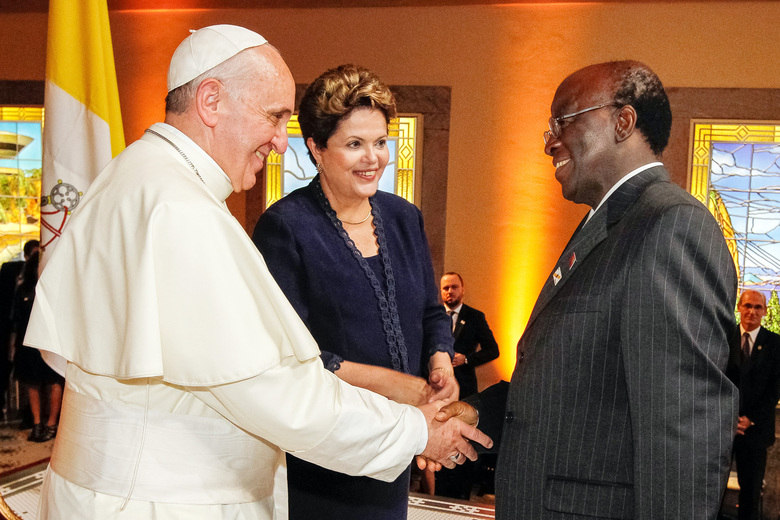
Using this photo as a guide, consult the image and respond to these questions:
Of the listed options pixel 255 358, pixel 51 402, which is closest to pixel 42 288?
pixel 255 358

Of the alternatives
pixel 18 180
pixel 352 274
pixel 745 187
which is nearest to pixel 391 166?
pixel 745 187

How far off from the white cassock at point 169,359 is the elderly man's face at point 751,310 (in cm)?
532

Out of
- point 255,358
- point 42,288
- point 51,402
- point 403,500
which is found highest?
point 42,288

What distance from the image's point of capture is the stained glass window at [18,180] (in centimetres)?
885

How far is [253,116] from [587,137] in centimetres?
89

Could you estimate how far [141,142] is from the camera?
1.87 metres

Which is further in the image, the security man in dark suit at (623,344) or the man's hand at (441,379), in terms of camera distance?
the man's hand at (441,379)

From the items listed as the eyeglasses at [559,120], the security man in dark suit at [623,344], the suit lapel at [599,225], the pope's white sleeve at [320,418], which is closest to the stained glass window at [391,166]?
the eyeglasses at [559,120]

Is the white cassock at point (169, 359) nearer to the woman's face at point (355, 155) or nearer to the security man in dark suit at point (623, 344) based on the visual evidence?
the security man in dark suit at point (623, 344)

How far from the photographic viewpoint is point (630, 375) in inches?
66.6

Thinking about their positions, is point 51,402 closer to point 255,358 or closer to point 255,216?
point 255,216

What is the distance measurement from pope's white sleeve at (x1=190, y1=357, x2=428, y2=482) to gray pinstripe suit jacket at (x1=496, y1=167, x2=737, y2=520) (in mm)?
326

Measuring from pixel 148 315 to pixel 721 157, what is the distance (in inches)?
275

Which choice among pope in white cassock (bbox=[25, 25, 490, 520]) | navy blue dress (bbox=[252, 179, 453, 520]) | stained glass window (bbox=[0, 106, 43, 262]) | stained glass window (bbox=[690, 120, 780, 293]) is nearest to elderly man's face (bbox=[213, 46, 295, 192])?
pope in white cassock (bbox=[25, 25, 490, 520])
